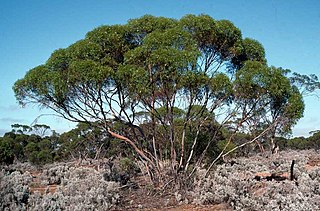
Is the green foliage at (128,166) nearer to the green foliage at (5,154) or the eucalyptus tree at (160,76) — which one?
the eucalyptus tree at (160,76)

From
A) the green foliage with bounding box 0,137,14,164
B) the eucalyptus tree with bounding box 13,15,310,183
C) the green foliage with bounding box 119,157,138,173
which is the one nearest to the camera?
the eucalyptus tree with bounding box 13,15,310,183

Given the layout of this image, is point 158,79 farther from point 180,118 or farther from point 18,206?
point 180,118

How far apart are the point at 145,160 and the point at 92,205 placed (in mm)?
3525

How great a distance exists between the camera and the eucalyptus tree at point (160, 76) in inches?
420

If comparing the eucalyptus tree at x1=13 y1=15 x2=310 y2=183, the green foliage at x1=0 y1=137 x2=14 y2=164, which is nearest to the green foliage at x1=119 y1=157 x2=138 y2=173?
the eucalyptus tree at x1=13 y1=15 x2=310 y2=183

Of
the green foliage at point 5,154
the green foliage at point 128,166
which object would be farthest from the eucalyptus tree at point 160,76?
the green foliage at point 5,154

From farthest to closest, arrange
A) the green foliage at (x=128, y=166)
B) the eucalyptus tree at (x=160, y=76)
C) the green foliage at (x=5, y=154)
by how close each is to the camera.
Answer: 1. the green foliage at (x=5, y=154)
2. the green foliage at (x=128, y=166)
3. the eucalyptus tree at (x=160, y=76)

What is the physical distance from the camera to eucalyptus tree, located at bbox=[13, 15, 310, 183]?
35.0ft

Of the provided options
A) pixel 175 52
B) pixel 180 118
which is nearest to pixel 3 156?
pixel 180 118

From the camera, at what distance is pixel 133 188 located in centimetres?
1301

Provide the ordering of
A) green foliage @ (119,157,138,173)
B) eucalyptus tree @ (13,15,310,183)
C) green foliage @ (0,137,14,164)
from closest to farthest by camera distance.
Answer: eucalyptus tree @ (13,15,310,183) < green foliage @ (119,157,138,173) < green foliage @ (0,137,14,164)

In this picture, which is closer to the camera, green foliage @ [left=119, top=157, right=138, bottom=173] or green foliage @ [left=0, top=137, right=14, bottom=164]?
green foliage @ [left=119, top=157, right=138, bottom=173]

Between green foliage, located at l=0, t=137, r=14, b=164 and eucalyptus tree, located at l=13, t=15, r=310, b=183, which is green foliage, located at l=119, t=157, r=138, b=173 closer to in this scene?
eucalyptus tree, located at l=13, t=15, r=310, b=183

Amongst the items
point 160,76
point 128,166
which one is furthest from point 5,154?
point 160,76
